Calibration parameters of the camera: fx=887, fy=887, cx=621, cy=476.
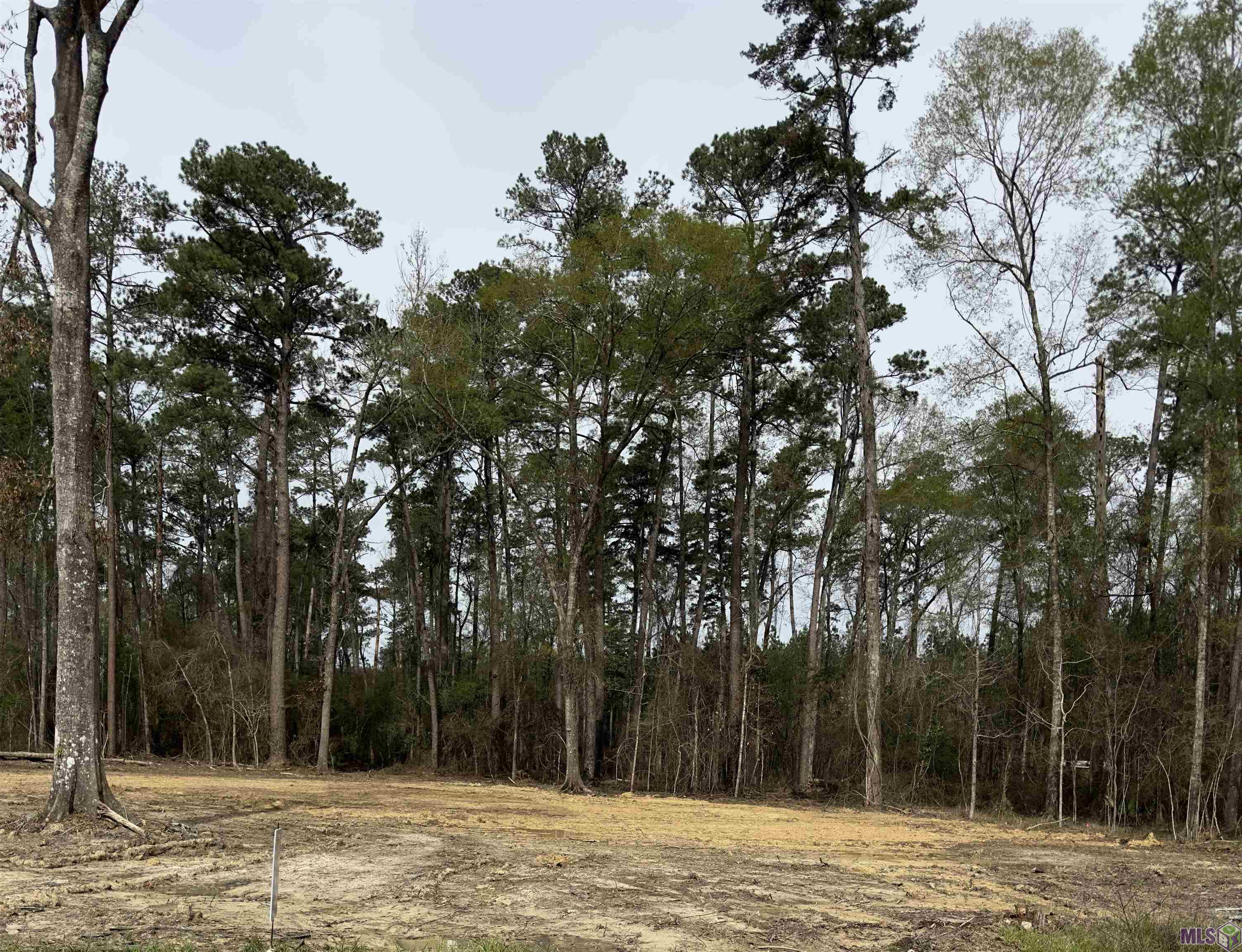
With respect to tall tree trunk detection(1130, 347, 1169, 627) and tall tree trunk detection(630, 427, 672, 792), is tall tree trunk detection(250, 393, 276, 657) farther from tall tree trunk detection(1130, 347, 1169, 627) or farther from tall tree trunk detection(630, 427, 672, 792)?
tall tree trunk detection(1130, 347, 1169, 627)

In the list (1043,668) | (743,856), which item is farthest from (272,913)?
(1043,668)

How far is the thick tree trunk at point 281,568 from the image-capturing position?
23562 mm

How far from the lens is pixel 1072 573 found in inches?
926

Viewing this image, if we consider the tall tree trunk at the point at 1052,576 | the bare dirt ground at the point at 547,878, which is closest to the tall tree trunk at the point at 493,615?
the bare dirt ground at the point at 547,878

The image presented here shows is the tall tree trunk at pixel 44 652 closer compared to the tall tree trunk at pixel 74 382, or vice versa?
the tall tree trunk at pixel 74 382

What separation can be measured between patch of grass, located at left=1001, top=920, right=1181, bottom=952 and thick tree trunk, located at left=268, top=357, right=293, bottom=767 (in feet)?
67.9

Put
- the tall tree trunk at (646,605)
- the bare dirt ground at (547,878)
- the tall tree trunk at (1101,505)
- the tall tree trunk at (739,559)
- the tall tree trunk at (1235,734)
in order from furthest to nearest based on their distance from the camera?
the tall tree trunk at (646,605) → the tall tree trunk at (739,559) → the tall tree trunk at (1101,505) → the tall tree trunk at (1235,734) → the bare dirt ground at (547,878)

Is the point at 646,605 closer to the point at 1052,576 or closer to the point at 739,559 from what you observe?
the point at 739,559

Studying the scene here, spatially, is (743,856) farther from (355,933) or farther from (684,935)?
(355,933)

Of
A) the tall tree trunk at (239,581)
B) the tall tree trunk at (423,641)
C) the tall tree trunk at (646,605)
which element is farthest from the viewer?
the tall tree trunk at (239,581)

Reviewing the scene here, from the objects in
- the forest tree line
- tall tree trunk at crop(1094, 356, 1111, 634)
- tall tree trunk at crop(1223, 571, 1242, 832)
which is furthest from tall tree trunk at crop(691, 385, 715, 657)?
tall tree trunk at crop(1223, 571, 1242, 832)

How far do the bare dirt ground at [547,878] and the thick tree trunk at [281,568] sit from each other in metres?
9.61

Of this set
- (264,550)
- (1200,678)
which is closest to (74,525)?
(1200,678)

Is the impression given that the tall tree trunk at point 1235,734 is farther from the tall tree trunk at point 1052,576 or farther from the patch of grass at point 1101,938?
the patch of grass at point 1101,938
